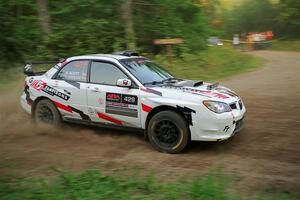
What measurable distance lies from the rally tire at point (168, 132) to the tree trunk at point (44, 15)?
11121 millimetres

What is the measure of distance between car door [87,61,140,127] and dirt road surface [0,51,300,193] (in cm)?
48

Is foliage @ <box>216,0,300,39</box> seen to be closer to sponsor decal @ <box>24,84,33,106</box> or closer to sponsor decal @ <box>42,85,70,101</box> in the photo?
sponsor decal @ <box>24,84,33,106</box>

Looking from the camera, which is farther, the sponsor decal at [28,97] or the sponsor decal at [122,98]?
the sponsor decal at [28,97]

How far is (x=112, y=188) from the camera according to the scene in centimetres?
581

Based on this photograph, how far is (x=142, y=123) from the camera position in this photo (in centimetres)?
806

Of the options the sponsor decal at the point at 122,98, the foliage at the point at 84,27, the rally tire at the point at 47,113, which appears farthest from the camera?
the foliage at the point at 84,27

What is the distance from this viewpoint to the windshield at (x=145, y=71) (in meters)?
8.39

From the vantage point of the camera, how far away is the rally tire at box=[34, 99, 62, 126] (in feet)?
30.3

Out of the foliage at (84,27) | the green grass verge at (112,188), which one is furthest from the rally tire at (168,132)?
the foliage at (84,27)

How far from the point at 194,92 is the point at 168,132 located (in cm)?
83

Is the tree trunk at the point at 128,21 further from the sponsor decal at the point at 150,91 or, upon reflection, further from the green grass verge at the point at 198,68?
the sponsor decal at the point at 150,91

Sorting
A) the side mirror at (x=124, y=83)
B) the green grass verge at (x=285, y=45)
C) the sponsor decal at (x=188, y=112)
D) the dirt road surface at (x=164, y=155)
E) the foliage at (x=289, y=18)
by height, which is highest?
the foliage at (x=289, y=18)

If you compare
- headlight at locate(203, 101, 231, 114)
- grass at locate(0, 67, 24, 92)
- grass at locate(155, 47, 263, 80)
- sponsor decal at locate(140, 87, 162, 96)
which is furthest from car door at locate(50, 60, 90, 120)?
grass at locate(155, 47, 263, 80)

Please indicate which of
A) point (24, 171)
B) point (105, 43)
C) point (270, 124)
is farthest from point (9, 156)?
point (105, 43)
